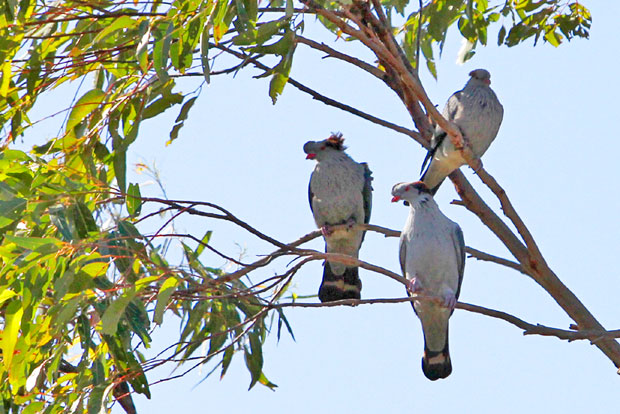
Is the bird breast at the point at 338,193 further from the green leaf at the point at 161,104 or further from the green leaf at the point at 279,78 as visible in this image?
the green leaf at the point at 279,78

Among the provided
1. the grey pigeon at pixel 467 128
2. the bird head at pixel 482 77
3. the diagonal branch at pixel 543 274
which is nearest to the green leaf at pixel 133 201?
the diagonal branch at pixel 543 274

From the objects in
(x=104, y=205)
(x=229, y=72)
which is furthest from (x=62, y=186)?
(x=229, y=72)

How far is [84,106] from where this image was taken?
15.9ft

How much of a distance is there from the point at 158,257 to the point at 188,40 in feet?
3.45

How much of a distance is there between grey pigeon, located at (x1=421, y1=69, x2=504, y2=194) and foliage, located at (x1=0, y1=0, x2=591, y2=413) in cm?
138

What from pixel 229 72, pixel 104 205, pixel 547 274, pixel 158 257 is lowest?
pixel 158 257

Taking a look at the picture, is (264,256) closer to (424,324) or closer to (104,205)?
(104,205)

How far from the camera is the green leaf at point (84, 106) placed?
481 cm

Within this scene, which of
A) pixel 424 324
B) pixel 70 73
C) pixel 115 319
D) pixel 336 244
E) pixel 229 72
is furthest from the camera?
pixel 336 244

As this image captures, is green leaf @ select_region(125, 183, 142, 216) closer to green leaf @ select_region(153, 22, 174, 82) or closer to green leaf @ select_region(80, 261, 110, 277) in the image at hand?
green leaf @ select_region(80, 261, 110, 277)

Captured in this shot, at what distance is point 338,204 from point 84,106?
2898 millimetres

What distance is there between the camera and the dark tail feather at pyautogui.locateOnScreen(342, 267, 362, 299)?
7480 mm

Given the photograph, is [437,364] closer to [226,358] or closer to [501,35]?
[226,358]

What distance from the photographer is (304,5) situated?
184 inches
